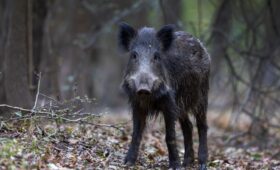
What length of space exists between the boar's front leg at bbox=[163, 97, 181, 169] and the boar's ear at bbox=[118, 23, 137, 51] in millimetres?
1027

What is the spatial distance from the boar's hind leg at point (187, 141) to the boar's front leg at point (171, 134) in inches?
35.7

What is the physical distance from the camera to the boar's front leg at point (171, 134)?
8.42m

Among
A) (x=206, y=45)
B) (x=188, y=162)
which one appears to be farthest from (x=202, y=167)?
(x=206, y=45)

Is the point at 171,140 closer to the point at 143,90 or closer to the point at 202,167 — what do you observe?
the point at 202,167

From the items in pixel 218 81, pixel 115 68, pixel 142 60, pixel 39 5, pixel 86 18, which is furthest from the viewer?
pixel 115 68

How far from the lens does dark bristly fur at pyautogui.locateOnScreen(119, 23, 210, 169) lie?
8219 millimetres

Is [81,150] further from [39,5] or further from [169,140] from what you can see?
[39,5]

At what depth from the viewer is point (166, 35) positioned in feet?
28.4

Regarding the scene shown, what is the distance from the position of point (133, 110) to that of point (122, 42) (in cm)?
93

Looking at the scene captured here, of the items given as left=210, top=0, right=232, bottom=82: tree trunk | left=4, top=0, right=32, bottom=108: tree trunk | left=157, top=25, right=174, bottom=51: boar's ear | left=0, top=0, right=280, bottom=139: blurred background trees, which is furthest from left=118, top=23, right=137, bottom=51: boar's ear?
left=210, top=0, right=232, bottom=82: tree trunk

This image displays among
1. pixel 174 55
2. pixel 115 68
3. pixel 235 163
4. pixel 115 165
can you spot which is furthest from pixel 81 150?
pixel 115 68

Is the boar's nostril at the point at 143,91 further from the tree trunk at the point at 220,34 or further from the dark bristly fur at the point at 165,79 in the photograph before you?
the tree trunk at the point at 220,34

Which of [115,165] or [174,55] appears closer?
[115,165]

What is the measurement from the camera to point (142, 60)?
8.23 m
